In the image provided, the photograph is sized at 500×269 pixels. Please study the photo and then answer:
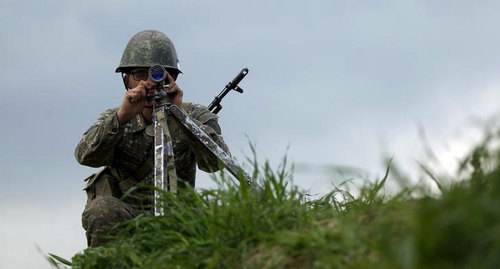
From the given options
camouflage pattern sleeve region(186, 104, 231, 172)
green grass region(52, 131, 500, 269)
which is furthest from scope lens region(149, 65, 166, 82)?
green grass region(52, 131, 500, 269)

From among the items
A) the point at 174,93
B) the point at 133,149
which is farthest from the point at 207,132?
the point at 133,149

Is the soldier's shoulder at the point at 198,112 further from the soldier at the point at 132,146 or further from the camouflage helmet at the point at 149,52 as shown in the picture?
the camouflage helmet at the point at 149,52

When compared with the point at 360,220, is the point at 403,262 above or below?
below

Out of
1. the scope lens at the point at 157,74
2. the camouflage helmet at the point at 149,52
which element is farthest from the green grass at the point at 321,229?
the camouflage helmet at the point at 149,52

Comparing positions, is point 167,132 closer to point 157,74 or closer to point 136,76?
point 157,74

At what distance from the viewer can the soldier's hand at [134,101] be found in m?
7.66

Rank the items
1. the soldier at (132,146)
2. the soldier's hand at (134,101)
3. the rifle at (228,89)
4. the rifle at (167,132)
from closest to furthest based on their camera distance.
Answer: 1. the rifle at (167,132)
2. the soldier at (132,146)
3. the soldier's hand at (134,101)
4. the rifle at (228,89)

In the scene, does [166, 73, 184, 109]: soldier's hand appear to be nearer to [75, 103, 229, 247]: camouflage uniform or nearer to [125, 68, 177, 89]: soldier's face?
[75, 103, 229, 247]: camouflage uniform

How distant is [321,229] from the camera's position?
13.4ft

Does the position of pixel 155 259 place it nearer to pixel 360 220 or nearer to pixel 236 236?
pixel 236 236

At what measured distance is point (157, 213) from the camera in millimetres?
5504

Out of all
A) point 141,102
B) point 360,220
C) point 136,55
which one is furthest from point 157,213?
point 136,55

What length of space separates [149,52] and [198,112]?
0.92 metres

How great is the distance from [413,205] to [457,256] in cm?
110
